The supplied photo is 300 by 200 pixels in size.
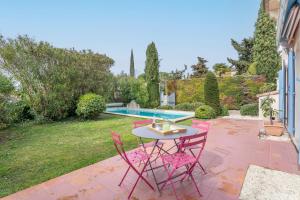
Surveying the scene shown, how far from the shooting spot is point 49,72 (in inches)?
424

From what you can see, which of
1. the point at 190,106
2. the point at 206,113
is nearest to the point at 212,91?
the point at 206,113

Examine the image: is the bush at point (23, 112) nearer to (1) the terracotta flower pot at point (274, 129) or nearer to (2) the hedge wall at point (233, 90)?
(1) the terracotta flower pot at point (274, 129)

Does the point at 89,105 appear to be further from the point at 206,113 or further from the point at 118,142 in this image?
the point at 118,142

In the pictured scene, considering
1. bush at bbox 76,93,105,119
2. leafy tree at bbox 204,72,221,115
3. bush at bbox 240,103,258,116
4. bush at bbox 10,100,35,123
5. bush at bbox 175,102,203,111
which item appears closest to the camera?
bush at bbox 10,100,35,123

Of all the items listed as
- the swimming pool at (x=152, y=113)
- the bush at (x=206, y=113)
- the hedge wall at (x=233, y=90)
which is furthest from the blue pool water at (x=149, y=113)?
the hedge wall at (x=233, y=90)

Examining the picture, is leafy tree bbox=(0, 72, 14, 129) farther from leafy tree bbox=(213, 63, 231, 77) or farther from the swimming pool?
leafy tree bbox=(213, 63, 231, 77)

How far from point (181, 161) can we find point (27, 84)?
10073mm

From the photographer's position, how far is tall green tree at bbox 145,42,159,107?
17.6m

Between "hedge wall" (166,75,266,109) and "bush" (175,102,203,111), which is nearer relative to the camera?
"hedge wall" (166,75,266,109)

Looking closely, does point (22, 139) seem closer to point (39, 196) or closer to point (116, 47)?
point (39, 196)

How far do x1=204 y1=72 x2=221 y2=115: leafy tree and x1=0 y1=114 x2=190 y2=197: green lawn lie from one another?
6.40 metres

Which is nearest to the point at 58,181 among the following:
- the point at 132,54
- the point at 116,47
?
the point at 116,47

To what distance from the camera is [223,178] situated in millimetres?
3840

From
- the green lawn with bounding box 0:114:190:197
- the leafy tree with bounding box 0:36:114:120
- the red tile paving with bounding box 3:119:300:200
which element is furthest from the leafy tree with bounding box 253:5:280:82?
the green lawn with bounding box 0:114:190:197
